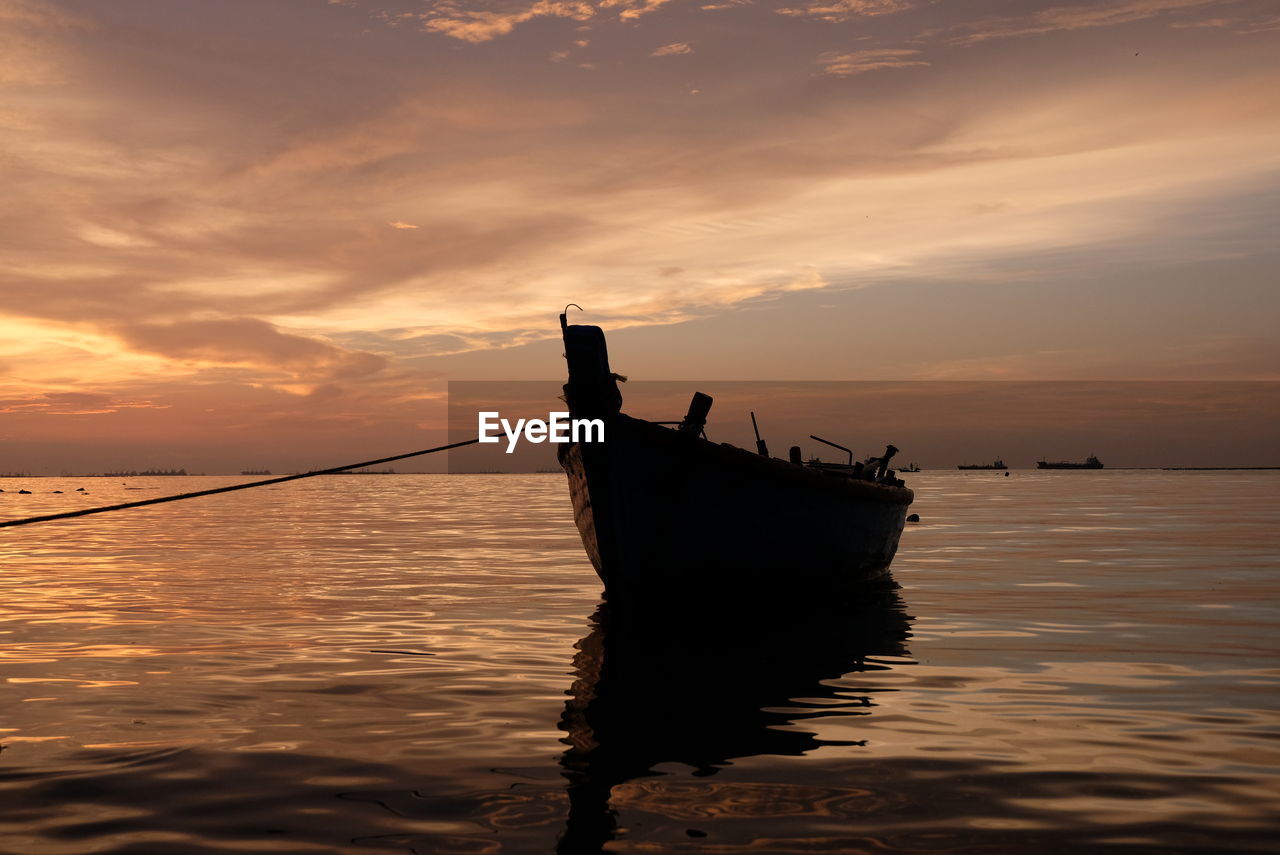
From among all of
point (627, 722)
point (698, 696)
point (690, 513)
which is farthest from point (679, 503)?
point (627, 722)

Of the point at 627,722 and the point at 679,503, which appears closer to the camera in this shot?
the point at 627,722

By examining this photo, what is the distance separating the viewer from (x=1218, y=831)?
6.21 meters

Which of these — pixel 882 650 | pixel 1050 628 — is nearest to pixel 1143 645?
pixel 1050 628

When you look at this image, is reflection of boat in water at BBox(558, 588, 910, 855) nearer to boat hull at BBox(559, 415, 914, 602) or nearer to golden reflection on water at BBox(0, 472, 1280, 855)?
golden reflection on water at BBox(0, 472, 1280, 855)

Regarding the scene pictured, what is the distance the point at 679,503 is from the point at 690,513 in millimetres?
256

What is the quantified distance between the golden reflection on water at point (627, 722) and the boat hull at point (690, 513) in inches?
32.0

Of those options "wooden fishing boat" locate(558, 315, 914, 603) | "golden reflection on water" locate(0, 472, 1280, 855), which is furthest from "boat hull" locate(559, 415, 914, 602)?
"golden reflection on water" locate(0, 472, 1280, 855)

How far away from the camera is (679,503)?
599 inches

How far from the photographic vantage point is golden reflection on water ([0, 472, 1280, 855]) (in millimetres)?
6352

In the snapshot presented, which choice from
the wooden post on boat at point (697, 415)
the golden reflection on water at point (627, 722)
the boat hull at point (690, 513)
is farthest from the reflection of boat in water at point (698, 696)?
the wooden post on boat at point (697, 415)

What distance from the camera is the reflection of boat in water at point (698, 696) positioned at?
7246 millimetres

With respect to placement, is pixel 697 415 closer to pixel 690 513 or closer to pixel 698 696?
pixel 690 513

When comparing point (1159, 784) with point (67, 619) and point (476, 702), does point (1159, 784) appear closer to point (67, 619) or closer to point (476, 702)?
point (476, 702)

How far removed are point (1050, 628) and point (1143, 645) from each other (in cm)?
162
